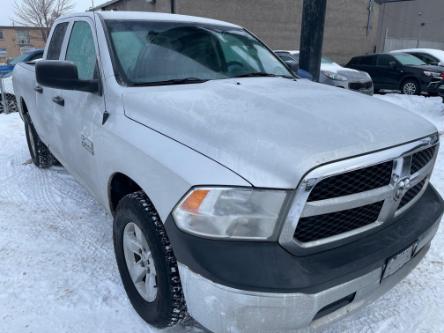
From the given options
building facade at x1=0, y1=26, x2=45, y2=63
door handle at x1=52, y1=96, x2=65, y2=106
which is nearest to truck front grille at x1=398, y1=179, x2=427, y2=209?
door handle at x1=52, y1=96, x2=65, y2=106

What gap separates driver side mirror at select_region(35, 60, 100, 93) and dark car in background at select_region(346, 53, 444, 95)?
1140 cm

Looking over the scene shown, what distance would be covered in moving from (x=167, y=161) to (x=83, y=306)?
Answer: 1235 mm

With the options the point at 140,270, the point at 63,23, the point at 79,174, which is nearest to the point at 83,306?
the point at 140,270

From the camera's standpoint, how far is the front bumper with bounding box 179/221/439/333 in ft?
5.34


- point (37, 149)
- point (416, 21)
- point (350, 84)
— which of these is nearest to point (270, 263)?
point (37, 149)

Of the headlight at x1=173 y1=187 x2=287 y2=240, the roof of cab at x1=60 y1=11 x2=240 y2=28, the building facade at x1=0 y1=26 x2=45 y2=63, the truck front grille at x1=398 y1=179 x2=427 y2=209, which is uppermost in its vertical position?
the roof of cab at x1=60 y1=11 x2=240 y2=28

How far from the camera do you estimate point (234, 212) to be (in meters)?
1.70

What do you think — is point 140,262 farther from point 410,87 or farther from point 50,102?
point 410,87

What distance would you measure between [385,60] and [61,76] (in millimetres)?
12690

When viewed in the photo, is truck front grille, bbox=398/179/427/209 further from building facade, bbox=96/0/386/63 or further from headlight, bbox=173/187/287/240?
building facade, bbox=96/0/386/63

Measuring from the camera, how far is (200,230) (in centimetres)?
174

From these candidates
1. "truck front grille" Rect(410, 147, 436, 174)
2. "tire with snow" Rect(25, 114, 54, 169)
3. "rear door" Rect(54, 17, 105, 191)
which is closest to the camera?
"truck front grille" Rect(410, 147, 436, 174)

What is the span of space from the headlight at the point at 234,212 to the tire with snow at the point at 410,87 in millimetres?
12177

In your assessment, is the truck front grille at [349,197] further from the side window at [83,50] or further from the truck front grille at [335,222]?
the side window at [83,50]
